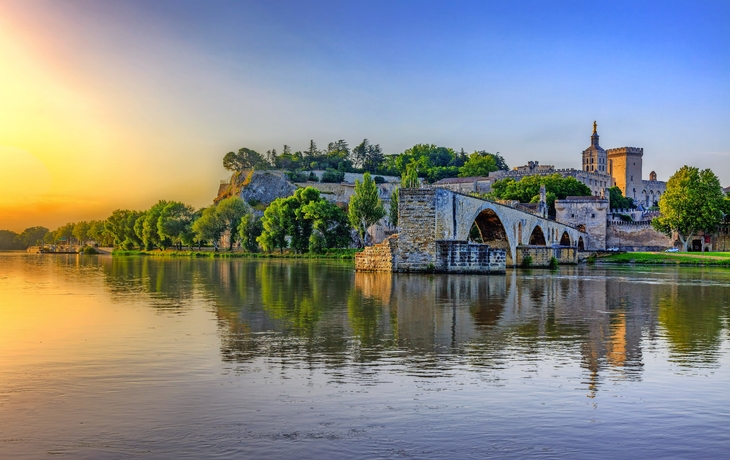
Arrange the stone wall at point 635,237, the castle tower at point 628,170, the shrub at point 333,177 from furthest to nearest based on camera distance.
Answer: the castle tower at point 628,170 < the shrub at point 333,177 < the stone wall at point 635,237

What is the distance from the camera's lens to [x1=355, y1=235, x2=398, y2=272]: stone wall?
3828cm

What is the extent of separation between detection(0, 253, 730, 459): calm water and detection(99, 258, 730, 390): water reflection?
8 centimetres

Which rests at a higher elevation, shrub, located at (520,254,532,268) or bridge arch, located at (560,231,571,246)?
bridge arch, located at (560,231,571,246)

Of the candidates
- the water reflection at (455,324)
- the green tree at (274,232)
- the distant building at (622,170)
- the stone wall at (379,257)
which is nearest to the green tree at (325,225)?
the green tree at (274,232)

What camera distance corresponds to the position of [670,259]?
219 ft

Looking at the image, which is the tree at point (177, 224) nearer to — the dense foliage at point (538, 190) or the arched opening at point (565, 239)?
the dense foliage at point (538, 190)

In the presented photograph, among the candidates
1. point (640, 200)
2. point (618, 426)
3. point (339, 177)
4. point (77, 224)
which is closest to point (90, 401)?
point (618, 426)

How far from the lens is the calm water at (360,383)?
6.62 meters

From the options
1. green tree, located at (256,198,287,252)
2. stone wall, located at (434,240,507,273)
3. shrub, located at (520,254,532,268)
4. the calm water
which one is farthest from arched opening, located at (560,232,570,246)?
the calm water

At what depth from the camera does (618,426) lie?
23.7ft

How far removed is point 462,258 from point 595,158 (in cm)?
12134

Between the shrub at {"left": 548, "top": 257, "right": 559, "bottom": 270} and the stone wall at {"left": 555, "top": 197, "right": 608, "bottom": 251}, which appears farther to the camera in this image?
the stone wall at {"left": 555, "top": 197, "right": 608, "bottom": 251}

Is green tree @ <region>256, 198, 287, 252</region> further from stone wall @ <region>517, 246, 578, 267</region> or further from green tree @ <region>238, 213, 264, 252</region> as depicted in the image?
stone wall @ <region>517, 246, 578, 267</region>

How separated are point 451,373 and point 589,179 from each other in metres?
128
